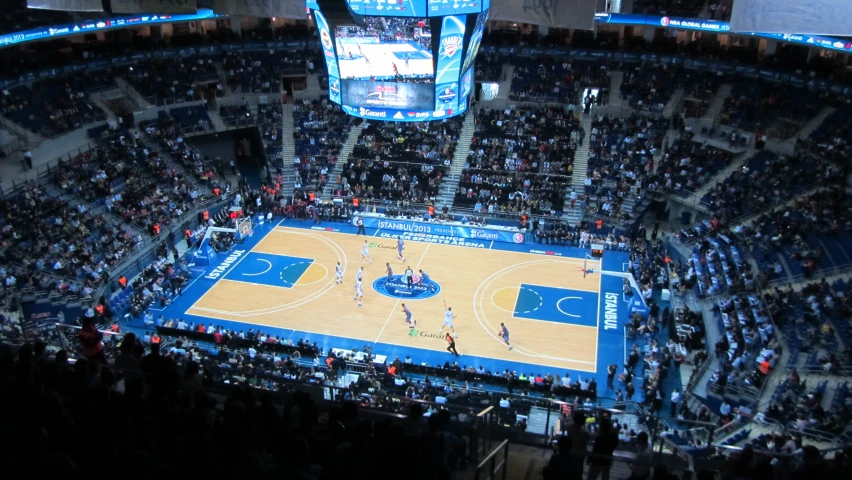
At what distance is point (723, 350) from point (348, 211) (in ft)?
68.4

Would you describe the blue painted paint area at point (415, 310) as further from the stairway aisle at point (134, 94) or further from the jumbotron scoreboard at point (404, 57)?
the stairway aisle at point (134, 94)

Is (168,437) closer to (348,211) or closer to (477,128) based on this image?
(348,211)

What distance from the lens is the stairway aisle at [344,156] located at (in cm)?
3894

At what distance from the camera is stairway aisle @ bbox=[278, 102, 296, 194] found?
Result: 3948cm

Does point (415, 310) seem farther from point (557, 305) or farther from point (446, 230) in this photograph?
point (446, 230)

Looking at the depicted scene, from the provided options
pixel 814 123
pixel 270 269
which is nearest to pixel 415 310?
pixel 270 269

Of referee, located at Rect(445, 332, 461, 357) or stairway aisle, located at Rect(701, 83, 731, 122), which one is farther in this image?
stairway aisle, located at Rect(701, 83, 731, 122)

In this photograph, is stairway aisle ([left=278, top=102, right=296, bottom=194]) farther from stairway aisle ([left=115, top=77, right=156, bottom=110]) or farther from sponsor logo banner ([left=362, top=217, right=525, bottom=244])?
stairway aisle ([left=115, top=77, right=156, bottom=110])

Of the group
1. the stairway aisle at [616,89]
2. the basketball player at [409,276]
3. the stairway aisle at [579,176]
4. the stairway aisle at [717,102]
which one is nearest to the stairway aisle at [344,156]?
the basketball player at [409,276]

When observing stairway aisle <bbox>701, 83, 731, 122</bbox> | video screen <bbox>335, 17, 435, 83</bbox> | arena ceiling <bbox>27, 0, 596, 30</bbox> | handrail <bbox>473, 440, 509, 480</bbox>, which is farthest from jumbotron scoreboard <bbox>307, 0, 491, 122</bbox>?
stairway aisle <bbox>701, 83, 731, 122</bbox>

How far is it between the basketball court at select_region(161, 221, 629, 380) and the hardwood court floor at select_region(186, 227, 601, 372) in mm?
43

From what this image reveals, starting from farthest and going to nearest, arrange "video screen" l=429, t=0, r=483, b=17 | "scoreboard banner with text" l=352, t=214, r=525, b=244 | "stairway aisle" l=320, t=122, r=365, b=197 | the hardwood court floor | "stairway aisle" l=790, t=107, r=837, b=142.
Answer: "stairway aisle" l=320, t=122, r=365, b=197 < "scoreboard banner with text" l=352, t=214, r=525, b=244 < "stairway aisle" l=790, t=107, r=837, b=142 < the hardwood court floor < "video screen" l=429, t=0, r=483, b=17

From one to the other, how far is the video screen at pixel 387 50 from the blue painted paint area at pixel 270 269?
9.54 m

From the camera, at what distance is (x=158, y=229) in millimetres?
31312
